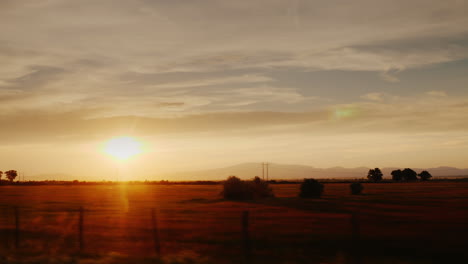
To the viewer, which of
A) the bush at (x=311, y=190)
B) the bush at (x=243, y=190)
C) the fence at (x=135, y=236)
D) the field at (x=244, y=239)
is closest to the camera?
the field at (x=244, y=239)

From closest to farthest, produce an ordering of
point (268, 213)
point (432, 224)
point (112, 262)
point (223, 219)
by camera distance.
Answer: point (112, 262)
point (432, 224)
point (223, 219)
point (268, 213)

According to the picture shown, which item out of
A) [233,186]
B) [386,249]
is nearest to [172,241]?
[386,249]

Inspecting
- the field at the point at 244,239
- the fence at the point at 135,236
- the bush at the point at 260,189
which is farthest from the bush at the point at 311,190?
the fence at the point at 135,236

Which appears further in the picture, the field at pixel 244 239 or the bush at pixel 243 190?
the bush at pixel 243 190

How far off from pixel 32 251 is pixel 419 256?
18.3m

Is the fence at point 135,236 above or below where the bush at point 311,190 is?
below

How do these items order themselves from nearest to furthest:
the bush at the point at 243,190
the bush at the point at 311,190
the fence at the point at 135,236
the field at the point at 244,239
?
the field at the point at 244,239 < the fence at the point at 135,236 < the bush at the point at 311,190 < the bush at the point at 243,190

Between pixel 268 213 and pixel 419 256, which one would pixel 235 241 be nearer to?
pixel 419 256

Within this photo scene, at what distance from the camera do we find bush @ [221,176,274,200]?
244 ft

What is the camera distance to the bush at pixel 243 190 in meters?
74.3

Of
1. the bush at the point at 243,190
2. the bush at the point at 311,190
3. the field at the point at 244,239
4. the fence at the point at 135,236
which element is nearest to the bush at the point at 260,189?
the bush at the point at 243,190

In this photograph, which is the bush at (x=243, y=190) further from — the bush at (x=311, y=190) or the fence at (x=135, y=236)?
the fence at (x=135, y=236)

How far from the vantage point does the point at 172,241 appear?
26766 mm

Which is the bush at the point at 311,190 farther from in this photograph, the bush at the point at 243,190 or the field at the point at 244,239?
the field at the point at 244,239
